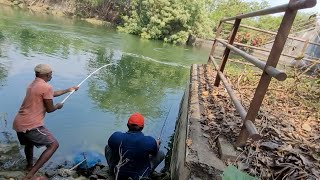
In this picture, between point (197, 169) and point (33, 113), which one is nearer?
point (197, 169)

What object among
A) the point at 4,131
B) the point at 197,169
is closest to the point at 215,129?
the point at 197,169

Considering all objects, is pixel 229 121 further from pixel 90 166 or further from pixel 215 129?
pixel 90 166

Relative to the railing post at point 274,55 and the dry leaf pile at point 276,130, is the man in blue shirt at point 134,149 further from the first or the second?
the railing post at point 274,55

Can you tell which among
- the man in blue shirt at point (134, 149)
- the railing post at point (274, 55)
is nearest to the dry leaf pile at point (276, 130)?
the railing post at point (274, 55)

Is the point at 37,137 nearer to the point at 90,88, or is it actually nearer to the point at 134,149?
the point at 134,149

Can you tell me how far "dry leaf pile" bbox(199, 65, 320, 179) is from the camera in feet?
8.08

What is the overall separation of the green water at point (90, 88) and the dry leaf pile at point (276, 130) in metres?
1.91

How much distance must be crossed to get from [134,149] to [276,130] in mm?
1478

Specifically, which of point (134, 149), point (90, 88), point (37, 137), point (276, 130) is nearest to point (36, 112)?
point (37, 137)

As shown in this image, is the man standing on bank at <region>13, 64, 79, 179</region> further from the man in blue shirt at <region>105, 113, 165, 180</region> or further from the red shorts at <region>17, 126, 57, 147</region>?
the man in blue shirt at <region>105, 113, 165, 180</region>

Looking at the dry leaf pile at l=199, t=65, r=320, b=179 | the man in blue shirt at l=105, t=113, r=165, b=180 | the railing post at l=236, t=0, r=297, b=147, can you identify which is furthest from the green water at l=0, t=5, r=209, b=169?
the railing post at l=236, t=0, r=297, b=147

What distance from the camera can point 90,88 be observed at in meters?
7.98

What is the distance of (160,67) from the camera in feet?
42.5

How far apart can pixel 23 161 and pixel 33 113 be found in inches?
36.0
